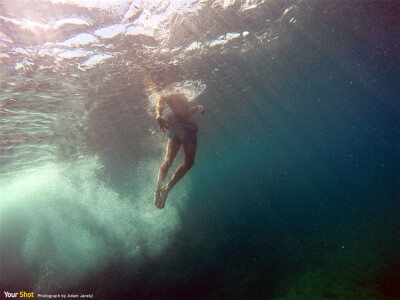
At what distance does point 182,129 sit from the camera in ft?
22.4

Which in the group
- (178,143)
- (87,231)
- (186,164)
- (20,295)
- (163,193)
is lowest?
(163,193)

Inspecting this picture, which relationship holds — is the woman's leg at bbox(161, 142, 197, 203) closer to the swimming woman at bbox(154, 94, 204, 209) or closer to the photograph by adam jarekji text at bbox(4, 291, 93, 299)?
the swimming woman at bbox(154, 94, 204, 209)

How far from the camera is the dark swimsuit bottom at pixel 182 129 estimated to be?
680 centimetres

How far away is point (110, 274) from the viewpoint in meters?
15.6

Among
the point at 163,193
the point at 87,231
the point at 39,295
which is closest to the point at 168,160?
the point at 163,193

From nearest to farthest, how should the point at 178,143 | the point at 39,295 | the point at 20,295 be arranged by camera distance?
the point at 178,143
the point at 39,295
the point at 20,295

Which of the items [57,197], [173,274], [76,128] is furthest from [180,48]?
[57,197]

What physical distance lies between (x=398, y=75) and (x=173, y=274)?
1673 inches

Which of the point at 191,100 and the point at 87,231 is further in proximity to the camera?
the point at 87,231

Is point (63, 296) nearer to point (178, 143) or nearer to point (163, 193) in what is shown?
point (163, 193)

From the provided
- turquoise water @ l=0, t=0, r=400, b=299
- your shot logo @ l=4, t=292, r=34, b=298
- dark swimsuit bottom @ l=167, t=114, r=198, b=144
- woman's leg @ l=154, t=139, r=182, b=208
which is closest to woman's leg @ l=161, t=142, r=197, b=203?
dark swimsuit bottom @ l=167, t=114, r=198, b=144

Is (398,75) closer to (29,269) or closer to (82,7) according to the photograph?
(82,7)

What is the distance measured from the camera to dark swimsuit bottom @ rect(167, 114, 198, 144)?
6.80 metres

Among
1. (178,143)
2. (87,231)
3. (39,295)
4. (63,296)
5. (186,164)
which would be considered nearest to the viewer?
(186,164)
